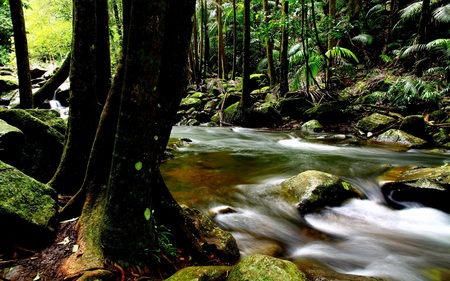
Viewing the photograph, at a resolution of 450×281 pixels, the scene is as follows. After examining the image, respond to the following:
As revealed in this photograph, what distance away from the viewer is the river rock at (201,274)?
204cm

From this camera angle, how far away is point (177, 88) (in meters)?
2.45

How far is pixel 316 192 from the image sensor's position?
4656 millimetres

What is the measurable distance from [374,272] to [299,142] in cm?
684

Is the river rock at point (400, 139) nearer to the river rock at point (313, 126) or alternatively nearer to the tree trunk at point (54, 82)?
the river rock at point (313, 126)

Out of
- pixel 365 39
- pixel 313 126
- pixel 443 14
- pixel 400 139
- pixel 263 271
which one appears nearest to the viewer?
pixel 263 271

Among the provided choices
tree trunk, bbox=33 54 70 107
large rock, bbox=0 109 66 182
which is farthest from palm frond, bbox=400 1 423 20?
large rock, bbox=0 109 66 182

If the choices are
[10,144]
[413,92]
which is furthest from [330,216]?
[413,92]

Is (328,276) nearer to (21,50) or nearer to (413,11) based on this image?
(21,50)

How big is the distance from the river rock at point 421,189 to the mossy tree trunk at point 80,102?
5168 millimetres

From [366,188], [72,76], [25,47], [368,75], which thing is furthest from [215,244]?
[368,75]

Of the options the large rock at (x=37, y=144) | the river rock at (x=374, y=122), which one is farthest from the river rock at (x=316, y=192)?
the river rock at (x=374, y=122)

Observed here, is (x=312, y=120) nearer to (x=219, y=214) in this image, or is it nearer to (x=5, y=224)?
(x=219, y=214)

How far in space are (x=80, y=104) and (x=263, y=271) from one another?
2.66m

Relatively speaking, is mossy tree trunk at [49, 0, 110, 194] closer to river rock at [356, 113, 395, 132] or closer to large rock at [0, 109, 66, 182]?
large rock at [0, 109, 66, 182]
